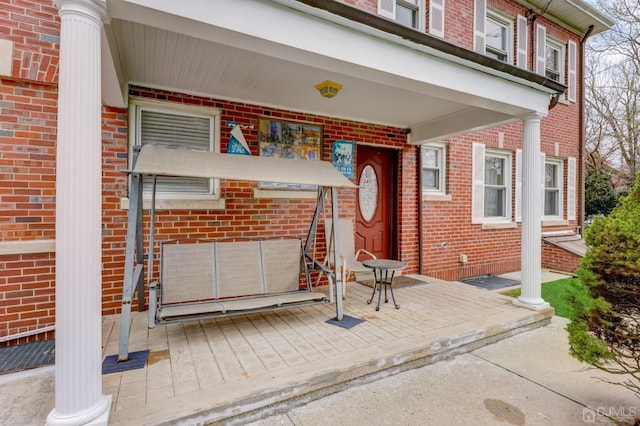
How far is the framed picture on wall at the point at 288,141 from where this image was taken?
444 cm

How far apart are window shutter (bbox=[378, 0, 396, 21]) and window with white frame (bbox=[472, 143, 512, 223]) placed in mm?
3001

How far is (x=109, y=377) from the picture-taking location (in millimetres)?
2354

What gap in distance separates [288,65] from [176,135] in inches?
67.0

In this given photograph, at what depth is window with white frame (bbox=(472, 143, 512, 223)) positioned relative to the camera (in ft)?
21.2

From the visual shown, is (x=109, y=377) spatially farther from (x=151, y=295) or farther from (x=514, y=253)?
(x=514, y=253)

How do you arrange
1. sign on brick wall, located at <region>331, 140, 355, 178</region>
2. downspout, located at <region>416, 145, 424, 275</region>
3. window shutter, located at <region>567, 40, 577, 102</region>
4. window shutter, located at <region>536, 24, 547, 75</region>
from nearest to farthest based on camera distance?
1. sign on brick wall, located at <region>331, 140, 355, 178</region>
2. downspout, located at <region>416, 145, 424, 275</region>
3. window shutter, located at <region>536, 24, 547, 75</region>
4. window shutter, located at <region>567, 40, 577, 102</region>

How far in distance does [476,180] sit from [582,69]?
4.71 meters

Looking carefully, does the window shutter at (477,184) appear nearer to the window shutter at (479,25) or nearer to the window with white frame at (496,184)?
the window with white frame at (496,184)

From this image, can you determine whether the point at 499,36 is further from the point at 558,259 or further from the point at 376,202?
the point at 558,259

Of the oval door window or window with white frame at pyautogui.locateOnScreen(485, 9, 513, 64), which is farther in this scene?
window with white frame at pyautogui.locateOnScreen(485, 9, 513, 64)

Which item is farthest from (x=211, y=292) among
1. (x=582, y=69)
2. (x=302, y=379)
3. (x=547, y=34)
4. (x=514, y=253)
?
(x=582, y=69)

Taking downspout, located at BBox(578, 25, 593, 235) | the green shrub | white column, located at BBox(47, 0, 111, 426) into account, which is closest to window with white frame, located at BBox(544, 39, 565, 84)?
downspout, located at BBox(578, 25, 593, 235)

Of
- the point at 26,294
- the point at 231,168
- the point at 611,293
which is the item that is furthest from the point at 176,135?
the point at 611,293

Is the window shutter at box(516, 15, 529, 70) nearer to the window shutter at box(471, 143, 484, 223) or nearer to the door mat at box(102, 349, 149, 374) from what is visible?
the window shutter at box(471, 143, 484, 223)
